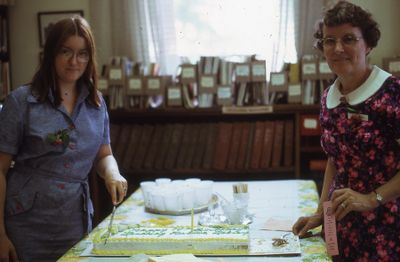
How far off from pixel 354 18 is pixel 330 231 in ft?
2.04

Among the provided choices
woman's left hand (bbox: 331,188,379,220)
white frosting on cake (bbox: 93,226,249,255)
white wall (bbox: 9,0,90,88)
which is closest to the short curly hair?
woman's left hand (bbox: 331,188,379,220)

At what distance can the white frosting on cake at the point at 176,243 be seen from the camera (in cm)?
157

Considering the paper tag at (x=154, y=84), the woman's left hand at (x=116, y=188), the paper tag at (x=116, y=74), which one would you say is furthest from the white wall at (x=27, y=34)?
the woman's left hand at (x=116, y=188)

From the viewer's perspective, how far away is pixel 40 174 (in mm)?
1816

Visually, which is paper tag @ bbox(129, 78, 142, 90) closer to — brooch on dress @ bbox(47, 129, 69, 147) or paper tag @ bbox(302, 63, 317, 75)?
paper tag @ bbox(302, 63, 317, 75)

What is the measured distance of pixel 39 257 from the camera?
5.99ft

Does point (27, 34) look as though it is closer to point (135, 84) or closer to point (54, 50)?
point (135, 84)

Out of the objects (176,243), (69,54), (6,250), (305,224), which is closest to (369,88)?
(305,224)

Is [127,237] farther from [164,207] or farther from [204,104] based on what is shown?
[204,104]

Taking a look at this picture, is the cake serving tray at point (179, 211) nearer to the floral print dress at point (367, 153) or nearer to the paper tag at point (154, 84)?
the floral print dress at point (367, 153)

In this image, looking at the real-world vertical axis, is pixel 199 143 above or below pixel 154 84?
below

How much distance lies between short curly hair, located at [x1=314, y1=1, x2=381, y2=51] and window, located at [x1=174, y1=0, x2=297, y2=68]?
6.57 feet

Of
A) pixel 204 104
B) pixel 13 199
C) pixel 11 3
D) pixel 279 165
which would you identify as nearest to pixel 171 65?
pixel 204 104

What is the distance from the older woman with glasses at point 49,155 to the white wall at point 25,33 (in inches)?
82.9
